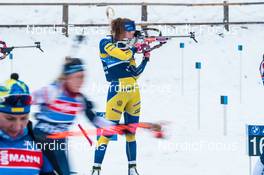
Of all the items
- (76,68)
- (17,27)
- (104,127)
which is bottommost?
(104,127)

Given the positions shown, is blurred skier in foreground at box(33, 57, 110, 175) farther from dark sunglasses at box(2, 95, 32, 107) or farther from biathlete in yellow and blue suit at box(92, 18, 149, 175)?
biathlete in yellow and blue suit at box(92, 18, 149, 175)

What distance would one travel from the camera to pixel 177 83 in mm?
14328

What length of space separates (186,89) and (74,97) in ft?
29.2

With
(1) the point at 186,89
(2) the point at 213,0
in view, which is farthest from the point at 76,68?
(2) the point at 213,0

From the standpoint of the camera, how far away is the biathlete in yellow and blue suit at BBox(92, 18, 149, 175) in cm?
632

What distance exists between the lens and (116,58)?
6.36 m

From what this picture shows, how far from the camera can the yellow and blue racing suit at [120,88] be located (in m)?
6.39

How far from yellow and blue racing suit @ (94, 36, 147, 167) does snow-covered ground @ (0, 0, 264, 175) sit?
1.85ft

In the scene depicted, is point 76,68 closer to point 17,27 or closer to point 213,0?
point 17,27

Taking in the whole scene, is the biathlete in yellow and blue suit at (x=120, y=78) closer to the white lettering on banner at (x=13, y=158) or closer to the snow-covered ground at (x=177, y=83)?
the snow-covered ground at (x=177, y=83)
